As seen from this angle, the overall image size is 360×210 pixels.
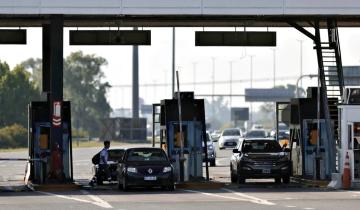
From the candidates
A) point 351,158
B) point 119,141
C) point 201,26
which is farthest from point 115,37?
point 119,141

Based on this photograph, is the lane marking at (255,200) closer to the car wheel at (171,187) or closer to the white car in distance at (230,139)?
the car wheel at (171,187)

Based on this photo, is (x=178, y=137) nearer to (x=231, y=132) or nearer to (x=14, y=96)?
(x=231, y=132)

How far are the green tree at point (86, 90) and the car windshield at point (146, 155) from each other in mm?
125976

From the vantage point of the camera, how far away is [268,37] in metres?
41.9

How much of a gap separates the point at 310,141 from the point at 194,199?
35.5 feet

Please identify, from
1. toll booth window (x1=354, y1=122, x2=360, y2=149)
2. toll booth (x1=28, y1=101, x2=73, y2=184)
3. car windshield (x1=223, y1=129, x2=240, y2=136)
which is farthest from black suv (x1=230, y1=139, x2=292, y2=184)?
car windshield (x1=223, y1=129, x2=240, y2=136)

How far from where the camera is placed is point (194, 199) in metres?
29.7

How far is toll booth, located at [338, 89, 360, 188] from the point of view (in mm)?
35344

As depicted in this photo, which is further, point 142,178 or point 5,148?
point 5,148

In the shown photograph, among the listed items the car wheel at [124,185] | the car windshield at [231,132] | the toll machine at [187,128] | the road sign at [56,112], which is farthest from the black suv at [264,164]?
the car windshield at [231,132]

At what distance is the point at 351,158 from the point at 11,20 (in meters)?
12.9

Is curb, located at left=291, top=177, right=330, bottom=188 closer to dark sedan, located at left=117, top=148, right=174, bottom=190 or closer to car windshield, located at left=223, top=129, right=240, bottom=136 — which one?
dark sedan, located at left=117, top=148, right=174, bottom=190

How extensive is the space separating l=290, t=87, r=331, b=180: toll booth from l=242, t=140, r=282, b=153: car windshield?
4.76 ft

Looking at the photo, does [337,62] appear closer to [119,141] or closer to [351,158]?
[351,158]
